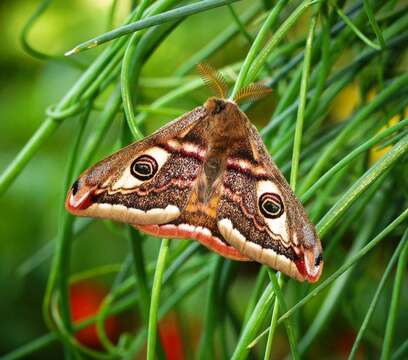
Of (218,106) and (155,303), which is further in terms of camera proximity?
(218,106)

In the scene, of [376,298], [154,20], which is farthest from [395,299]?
[154,20]

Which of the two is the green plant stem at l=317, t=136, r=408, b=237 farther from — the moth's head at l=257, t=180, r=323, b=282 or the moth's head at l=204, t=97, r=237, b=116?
the moth's head at l=204, t=97, r=237, b=116

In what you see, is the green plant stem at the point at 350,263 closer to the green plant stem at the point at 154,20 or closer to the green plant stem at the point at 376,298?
the green plant stem at the point at 376,298

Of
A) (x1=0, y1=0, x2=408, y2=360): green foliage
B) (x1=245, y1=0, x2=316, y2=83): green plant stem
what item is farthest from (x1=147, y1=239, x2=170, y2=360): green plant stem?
(x1=245, y1=0, x2=316, y2=83): green plant stem

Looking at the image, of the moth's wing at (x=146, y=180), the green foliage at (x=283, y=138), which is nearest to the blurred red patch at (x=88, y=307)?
the green foliage at (x=283, y=138)

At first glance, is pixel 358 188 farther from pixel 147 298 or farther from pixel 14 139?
pixel 14 139

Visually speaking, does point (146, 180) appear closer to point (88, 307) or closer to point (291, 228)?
point (291, 228)
